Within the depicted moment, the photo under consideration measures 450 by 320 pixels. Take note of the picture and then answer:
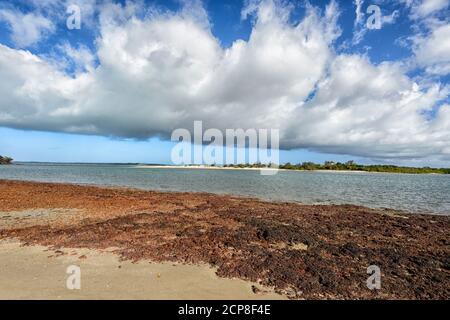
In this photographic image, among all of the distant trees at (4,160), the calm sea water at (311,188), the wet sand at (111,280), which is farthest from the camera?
the distant trees at (4,160)

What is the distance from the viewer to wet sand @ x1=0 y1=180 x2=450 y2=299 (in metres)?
6.17

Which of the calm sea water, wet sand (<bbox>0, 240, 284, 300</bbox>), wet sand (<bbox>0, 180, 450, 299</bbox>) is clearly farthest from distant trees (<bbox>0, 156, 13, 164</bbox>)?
wet sand (<bbox>0, 240, 284, 300</bbox>)

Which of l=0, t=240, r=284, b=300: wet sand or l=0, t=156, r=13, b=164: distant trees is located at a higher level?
l=0, t=156, r=13, b=164: distant trees

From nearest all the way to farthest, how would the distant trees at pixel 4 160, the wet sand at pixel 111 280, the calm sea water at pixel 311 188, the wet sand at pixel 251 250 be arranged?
the wet sand at pixel 111 280, the wet sand at pixel 251 250, the calm sea water at pixel 311 188, the distant trees at pixel 4 160

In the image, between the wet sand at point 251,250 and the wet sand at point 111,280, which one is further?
the wet sand at point 251,250

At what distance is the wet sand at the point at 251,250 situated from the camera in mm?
6172

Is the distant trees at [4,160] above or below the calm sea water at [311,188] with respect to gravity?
above

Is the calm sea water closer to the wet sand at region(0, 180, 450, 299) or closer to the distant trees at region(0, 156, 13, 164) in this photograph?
the wet sand at region(0, 180, 450, 299)

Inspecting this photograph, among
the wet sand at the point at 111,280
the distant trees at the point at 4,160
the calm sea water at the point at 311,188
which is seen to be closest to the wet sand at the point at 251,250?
the wet sand at the point at 111,280

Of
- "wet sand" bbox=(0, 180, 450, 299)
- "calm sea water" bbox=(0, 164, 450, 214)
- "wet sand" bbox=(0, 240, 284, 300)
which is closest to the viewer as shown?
"wet sand" bbox=(0, 240, 284, 300)

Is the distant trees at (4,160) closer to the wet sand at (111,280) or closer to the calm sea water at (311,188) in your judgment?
the calm sea water at (311,188)

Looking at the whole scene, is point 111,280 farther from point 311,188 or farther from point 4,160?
point 4,160
